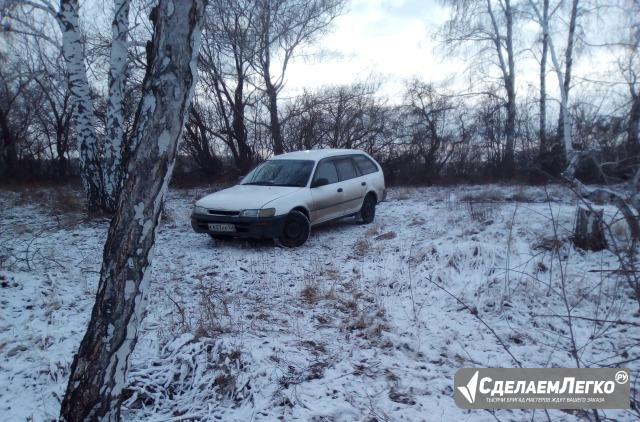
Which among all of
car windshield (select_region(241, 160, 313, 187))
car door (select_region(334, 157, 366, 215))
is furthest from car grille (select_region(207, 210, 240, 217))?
car door (select_region(334, 157, 366, 215))

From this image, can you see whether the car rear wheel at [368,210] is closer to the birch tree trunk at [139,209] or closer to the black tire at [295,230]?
the black tire at [295,230]

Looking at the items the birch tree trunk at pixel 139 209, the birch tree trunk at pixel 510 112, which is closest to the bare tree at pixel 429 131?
the birch tree trunk at pixel 510 112

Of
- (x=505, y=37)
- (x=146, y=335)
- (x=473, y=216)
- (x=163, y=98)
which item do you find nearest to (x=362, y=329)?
(x=146, y=335)

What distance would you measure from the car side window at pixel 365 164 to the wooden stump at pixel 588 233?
419cm

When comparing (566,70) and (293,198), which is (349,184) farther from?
(566,70)

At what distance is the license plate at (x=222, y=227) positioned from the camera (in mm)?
6676

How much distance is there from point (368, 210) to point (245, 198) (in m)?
3.10

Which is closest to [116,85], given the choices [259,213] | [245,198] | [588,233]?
[245,198]

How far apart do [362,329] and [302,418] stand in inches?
55.4

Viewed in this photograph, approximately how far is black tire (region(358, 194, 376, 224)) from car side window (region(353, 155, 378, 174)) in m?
0.53

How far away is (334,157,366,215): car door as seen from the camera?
825 cm

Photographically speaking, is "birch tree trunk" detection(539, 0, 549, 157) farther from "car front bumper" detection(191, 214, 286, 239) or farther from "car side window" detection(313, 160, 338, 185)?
"car front bumper" detection(191, 214, 286, 239)

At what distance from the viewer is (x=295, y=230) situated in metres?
7.08

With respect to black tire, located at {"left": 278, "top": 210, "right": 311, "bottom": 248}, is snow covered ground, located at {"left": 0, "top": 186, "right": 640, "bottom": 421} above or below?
below
